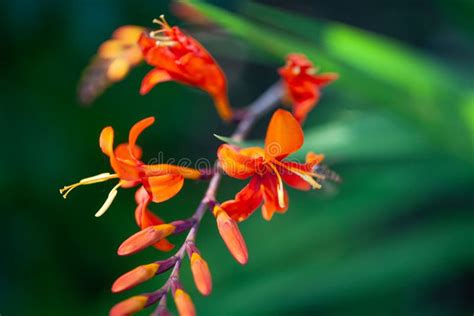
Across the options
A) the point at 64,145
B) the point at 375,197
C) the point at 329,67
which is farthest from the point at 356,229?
the point at 64,145

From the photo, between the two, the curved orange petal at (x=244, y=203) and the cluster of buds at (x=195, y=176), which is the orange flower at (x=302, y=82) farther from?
the curved orange petal at (x=244, y=203)

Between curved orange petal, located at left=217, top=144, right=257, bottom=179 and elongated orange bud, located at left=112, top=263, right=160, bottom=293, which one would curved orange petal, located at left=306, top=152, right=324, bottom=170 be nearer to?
curved orange petal, located at left=217, top=144, right=257, bottom=179

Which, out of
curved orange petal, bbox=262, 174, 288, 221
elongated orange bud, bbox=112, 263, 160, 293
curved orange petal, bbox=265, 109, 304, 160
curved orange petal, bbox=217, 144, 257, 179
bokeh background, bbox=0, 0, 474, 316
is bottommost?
bokeh background, bbox=0, 0, 474, 316

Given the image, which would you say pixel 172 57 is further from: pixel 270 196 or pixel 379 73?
pixel 379 73

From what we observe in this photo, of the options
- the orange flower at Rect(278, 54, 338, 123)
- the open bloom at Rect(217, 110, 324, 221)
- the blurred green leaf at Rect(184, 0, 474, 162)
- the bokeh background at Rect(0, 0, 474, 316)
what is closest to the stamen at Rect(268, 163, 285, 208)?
the open bloom at Rect(217, 110, 324, 221)

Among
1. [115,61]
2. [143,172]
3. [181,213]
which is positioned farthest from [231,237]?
[181,213]
